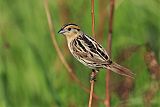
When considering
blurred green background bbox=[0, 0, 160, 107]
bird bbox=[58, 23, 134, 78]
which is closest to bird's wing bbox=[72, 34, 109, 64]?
bird bbox=[58, 23, 134, 78]

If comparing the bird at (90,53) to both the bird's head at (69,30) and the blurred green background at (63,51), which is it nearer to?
the bird's head at (69,30)

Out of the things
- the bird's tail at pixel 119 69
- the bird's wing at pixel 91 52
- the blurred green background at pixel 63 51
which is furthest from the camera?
the blurred green background at pixel 63 51

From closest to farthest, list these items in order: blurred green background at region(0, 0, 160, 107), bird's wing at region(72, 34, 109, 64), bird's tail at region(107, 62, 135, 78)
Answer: bird's tail at region(107, 62, 135, 78), bird's wing at region(72, 34, 109, 64), blurred green background at region(0, 0, 160, 107)

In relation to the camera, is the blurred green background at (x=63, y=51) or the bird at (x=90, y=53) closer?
the bird at (x=90, y=53)

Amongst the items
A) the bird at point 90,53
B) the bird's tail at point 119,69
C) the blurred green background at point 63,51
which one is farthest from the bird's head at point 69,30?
the blurred green background at point 63,51

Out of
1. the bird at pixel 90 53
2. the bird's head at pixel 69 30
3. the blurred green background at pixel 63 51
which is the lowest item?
the bird at pixel 90 53

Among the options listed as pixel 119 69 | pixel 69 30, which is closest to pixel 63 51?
pixel 69 30

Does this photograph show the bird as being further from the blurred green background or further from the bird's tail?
the blurred green background

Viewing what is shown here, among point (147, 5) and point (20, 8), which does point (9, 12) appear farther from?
point (147, 5)
